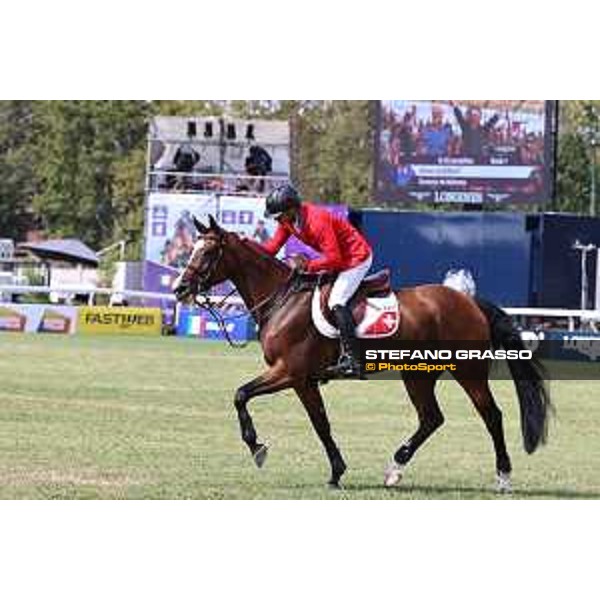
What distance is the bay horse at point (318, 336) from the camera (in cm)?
1149

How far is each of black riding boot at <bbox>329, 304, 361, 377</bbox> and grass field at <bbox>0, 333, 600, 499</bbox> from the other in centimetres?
90

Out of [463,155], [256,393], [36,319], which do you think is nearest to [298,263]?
[256,393]

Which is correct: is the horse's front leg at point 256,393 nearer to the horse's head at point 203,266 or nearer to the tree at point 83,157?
the horse's head at point 203,266

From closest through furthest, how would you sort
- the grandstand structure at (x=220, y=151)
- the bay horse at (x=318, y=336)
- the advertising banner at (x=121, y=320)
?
the bay horse at (x=318, y=336), the advertising banner at (x=121, y=320), the grandstand structure at (x=220, y=151)

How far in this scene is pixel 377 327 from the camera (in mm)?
11703

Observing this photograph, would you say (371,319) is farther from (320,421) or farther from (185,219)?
(185,219)

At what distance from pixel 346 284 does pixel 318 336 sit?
464 millimetres

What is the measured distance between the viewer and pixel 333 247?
11.3 metres

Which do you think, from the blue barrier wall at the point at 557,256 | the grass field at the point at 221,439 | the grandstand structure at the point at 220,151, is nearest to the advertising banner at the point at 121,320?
the grandstand structure at the point at 220,151

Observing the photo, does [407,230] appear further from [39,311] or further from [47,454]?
[47,454]

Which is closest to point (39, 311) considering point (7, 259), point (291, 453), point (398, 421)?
point (7, 259)

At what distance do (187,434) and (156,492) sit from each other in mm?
4368

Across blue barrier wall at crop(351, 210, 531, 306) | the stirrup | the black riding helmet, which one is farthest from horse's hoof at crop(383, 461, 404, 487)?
blue barrier wall at crop(351, 210, 531, 306)

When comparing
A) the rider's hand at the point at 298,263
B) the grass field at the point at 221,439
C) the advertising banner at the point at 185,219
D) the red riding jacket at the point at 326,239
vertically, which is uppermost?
the advertising banner at the point at 185,219
